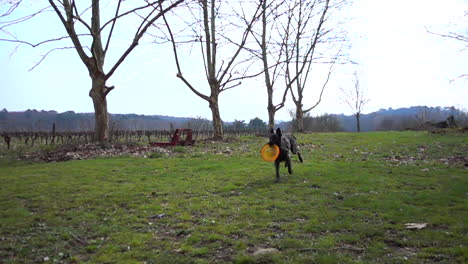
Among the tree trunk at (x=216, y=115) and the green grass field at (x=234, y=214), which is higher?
the tree trunk at (x=216, y=115)

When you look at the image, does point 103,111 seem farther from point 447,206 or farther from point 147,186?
point 447,206

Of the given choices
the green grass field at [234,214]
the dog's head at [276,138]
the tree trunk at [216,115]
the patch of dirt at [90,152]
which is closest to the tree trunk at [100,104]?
the patch of dirt at [90,152]

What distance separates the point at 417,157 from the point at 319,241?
1107 cm

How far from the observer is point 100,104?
16.5 m

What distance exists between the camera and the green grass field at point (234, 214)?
181 inches

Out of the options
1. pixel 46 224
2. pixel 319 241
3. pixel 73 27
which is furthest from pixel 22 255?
pixel 73 27

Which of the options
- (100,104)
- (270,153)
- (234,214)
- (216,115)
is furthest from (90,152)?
(234,214)

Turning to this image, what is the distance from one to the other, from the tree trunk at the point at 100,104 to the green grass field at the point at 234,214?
17.0ft

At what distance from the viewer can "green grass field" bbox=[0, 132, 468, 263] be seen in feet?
15.1

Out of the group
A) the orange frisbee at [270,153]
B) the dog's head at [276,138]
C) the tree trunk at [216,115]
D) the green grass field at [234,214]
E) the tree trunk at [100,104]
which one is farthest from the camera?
the tree trunk at [216,115]

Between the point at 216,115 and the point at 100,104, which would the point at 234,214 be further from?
the point at 216,115

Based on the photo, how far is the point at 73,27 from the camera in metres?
16.0

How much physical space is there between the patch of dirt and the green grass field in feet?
9.59

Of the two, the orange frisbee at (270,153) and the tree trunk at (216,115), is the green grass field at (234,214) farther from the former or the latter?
the tree trunk at (216,115)
